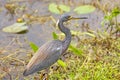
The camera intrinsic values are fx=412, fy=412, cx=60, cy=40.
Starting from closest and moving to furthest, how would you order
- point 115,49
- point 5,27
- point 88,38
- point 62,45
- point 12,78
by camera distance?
point 62,45 → point 12,78 → point 115,49 → point 88,38 → point 5,27

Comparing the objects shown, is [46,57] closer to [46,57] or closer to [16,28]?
[46,57]

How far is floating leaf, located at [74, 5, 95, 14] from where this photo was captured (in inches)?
228

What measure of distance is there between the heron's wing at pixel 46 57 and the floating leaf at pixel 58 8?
171cm

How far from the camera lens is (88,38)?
5227mm

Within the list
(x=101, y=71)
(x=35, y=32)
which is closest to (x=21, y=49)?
(x=35, y=32)

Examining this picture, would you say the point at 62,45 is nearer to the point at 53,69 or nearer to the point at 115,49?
the point at 53,69

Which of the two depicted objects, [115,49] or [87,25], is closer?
[115,49]

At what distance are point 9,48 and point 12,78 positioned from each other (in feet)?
2.29

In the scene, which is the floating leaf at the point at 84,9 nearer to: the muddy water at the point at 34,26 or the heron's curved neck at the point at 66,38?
the muddy water at the point at 34,26

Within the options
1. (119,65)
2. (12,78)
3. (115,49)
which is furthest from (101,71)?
(12,78)

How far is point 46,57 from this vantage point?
Answer: 4020mm

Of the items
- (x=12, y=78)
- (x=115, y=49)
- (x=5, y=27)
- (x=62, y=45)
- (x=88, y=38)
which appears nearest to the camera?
(x=62, y=45)

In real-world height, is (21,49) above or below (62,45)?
below

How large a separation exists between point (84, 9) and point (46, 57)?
1976mm
